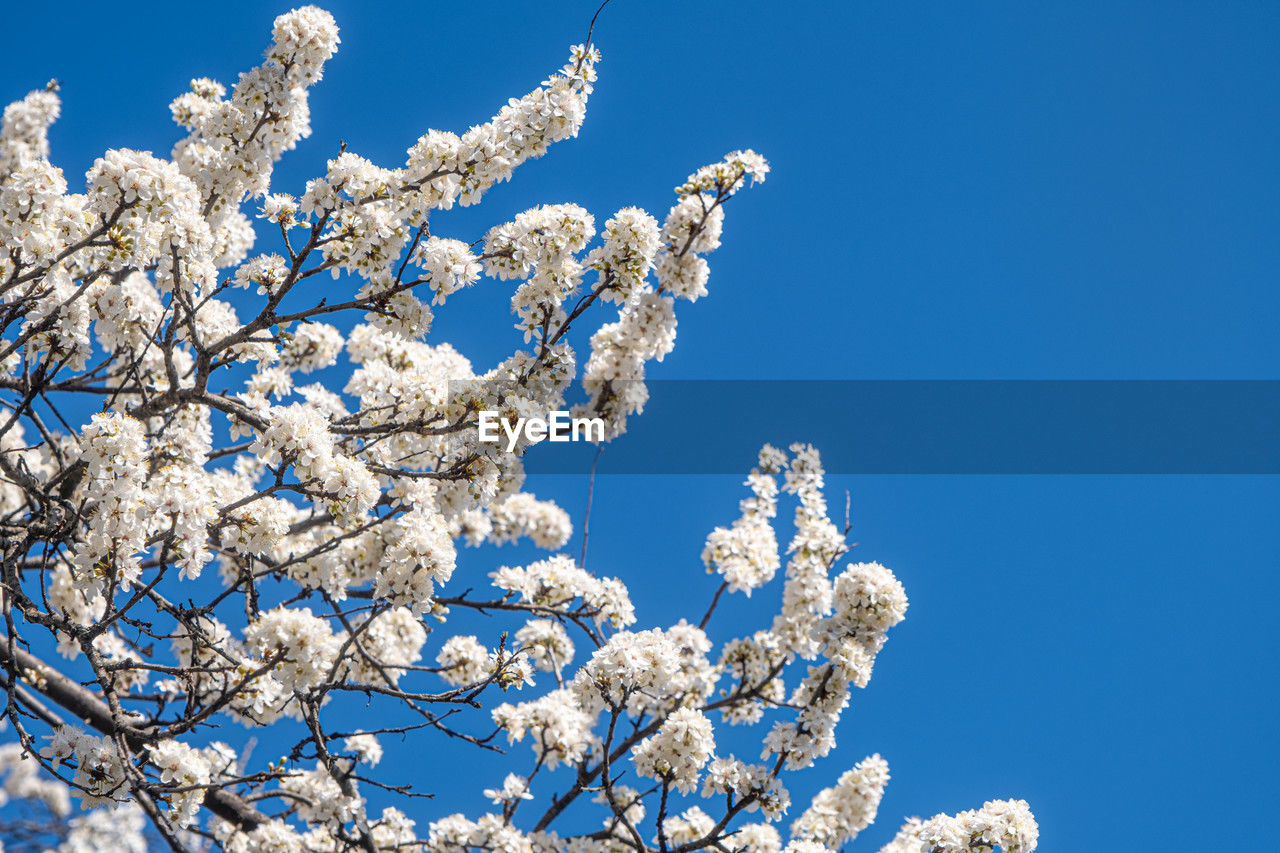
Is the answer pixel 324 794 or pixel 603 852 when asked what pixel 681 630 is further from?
pixel 324 794

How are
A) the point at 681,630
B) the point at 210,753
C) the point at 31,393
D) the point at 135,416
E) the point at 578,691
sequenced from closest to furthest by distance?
the point at 31,393 → the point at 135,416 → the point at 578,691 → the point at 210,753 → the point at 681,630

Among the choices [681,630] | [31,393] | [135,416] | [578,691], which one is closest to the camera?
[31,393]

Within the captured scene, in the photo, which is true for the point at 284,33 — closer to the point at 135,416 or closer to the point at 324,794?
the point at 135,416

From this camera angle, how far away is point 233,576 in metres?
A: 9.57

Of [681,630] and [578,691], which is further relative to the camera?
[681,630]

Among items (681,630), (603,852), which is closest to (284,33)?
(681,630)

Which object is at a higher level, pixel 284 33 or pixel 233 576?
pixel 284 33

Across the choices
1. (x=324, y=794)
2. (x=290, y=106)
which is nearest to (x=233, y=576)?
(x=324, y=794)

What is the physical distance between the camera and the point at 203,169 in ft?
24.4

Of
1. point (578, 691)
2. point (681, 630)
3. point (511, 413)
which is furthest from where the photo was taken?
point (681, 630)

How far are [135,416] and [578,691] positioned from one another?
11.6ft

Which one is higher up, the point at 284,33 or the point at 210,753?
the point at 284,33

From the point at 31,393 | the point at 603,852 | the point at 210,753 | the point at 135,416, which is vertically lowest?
the point at 603,852

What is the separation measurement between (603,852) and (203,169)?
232 inches
